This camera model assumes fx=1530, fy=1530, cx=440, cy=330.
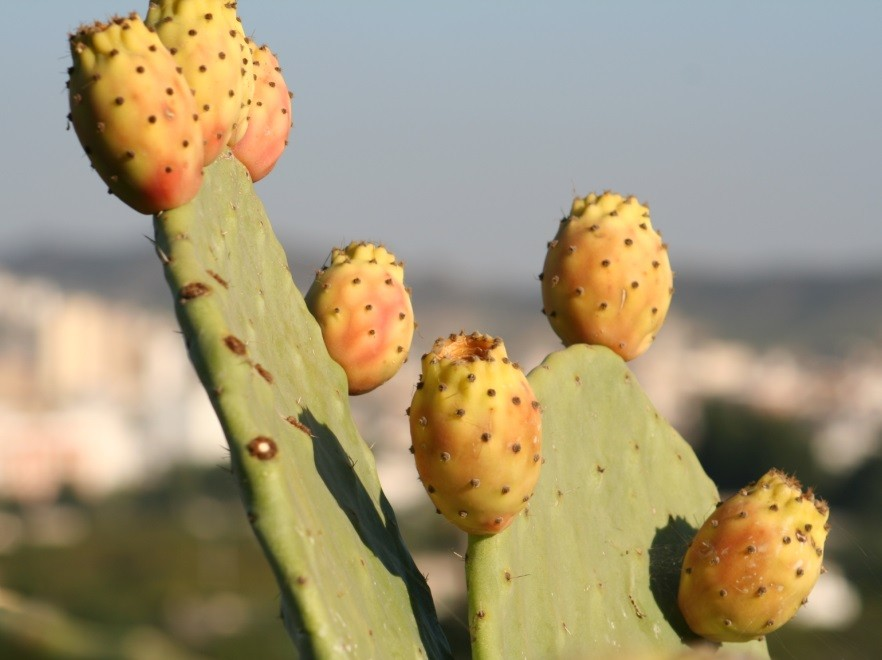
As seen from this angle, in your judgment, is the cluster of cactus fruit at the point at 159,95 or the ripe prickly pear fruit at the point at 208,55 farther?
the ripe prickly pear fruit at the point at 208,55

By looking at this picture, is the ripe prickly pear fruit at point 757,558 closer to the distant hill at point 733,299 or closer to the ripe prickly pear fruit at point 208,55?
the ripe prickly pear fruit at point 208,55

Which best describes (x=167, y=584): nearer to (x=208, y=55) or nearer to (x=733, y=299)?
(x=208, y=55)

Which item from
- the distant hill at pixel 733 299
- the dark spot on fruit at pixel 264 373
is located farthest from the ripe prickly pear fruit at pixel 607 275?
the distant hill at pixel 733 299

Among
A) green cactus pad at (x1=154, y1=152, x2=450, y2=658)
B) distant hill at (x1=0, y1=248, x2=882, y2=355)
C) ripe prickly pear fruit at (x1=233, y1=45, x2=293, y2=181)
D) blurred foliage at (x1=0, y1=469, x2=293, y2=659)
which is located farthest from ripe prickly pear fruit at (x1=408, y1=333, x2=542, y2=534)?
distant hill at (x1=0, y1=248, x2=882, y2=355)

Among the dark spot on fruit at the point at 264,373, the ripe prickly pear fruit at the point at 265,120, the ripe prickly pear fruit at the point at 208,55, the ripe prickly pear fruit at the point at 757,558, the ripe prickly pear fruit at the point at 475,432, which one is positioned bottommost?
the ripe prickly pear fruit at the point at 757,558

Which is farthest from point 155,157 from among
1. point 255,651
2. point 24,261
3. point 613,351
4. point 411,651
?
point 24,261

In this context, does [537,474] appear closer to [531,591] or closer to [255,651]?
[531,591]
